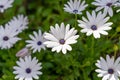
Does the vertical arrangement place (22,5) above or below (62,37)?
above

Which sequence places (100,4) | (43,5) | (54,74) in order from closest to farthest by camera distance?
(100,4) < (54,74) < (43,5)

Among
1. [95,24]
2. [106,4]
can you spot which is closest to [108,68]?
[95,24]

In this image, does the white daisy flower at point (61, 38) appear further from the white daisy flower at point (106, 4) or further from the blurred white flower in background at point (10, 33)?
the blurred white flower in background at point (10, 33)

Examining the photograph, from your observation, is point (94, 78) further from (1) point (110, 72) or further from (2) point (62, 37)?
(2) point (62, 37)

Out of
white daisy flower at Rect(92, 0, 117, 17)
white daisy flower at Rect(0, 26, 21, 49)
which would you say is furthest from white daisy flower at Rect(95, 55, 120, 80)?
white daisy flower at Rect(0, 26, 21, 49)

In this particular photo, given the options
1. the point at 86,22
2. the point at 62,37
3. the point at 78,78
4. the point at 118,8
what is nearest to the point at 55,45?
the point at 62,37

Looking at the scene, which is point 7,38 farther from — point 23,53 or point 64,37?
point 64,37

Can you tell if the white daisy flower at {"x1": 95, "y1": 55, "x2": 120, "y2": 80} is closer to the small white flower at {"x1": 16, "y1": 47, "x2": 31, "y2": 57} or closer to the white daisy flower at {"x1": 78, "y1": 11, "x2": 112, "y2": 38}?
the white daisy flower at {"x1": 78, "y1": 11, "x2": 112, "y2": 38}
